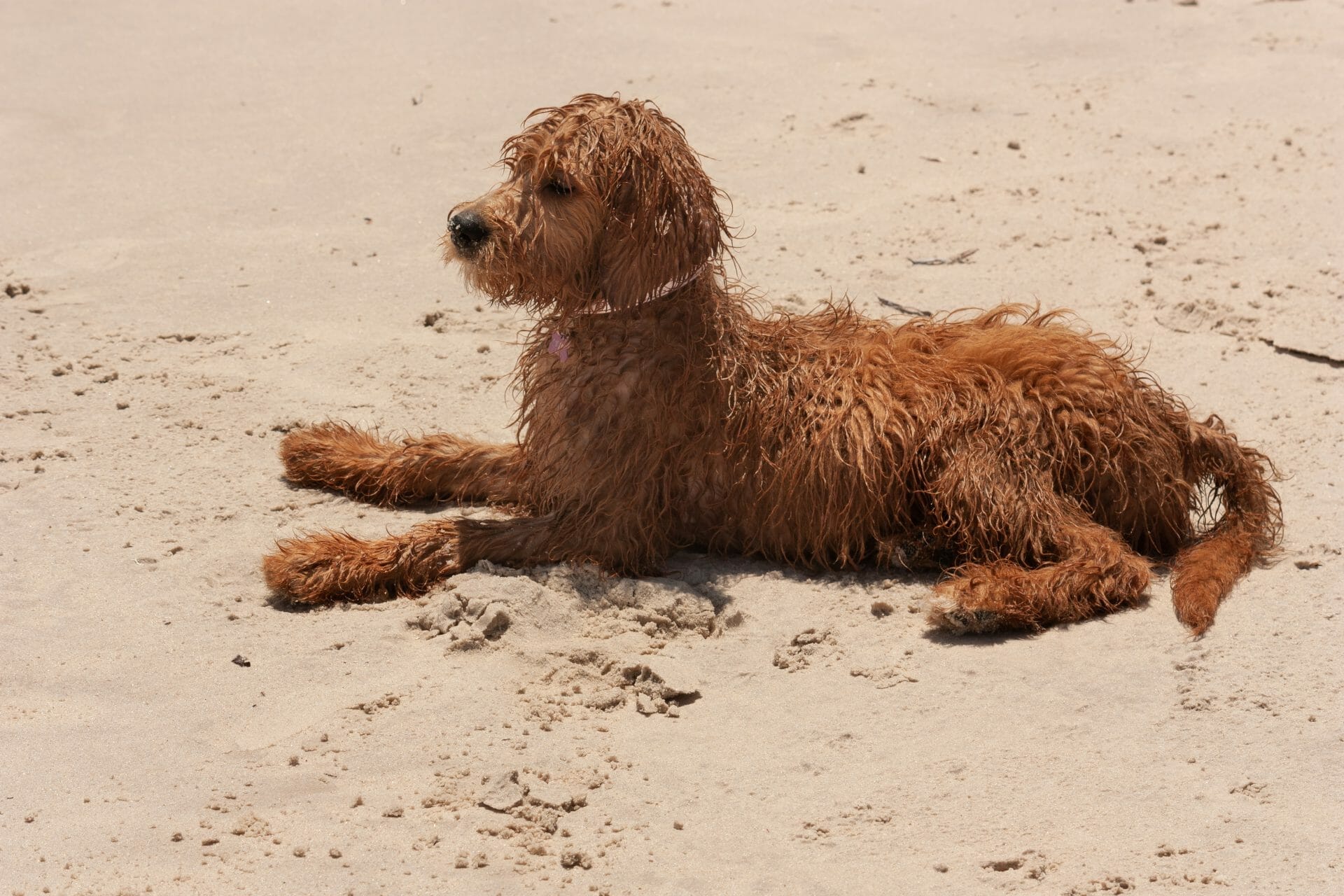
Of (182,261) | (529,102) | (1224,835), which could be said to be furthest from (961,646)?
(529,102)

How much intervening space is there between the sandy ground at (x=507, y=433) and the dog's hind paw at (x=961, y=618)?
0.24 feet

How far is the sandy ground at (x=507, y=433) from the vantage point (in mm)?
4461

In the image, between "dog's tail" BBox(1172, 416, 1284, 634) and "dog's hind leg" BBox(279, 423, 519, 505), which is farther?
"dog's hind leg" BBox(279, 423, 519, 505)

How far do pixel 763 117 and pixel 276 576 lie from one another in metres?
5.85

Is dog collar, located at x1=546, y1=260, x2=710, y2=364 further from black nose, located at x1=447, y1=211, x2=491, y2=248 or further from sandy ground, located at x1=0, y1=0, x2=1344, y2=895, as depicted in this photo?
sandy ground, located at x1=0, y1=0, x2=1344, y2=895

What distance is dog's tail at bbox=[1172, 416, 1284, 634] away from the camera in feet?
19.7

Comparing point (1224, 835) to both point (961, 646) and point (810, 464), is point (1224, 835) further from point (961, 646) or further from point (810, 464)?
point (810, 464)

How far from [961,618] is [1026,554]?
0.58 meters

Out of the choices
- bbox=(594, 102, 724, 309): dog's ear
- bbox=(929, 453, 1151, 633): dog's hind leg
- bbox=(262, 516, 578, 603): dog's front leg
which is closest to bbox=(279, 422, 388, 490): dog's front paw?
bbox=(262, 516, 578, 603): dog's front leg

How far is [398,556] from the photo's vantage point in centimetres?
584

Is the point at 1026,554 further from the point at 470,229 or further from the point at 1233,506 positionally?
the point at 470,229

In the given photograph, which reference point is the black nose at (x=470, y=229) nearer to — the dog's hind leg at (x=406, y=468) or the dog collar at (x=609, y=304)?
the dog collar at (x=609, y=304)

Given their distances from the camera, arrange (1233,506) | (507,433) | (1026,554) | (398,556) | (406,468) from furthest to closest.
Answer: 1. (507,433)
2. (406,468)
3. (1233,506)
4. (1026,554)
5. (398,556)

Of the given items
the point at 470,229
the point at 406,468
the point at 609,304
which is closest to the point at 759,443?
the point at 609,304
